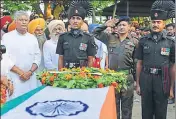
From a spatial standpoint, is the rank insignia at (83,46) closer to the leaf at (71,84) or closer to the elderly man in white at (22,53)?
the elderly man in white at (22,53)

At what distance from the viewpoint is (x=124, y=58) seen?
23.4 ft

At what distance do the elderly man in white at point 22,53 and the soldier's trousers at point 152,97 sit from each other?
1723mm

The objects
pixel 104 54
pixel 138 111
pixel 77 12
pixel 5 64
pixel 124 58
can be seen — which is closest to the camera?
pixel 5 64

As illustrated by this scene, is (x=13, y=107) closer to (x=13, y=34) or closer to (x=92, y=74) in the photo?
(x=92, y=74)

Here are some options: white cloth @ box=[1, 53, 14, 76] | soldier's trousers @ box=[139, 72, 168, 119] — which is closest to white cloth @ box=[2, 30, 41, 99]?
white cloth @ box=[1, 53, 14, 76]

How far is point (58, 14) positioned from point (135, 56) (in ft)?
47.3

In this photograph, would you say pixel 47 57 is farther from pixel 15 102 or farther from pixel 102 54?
pixel 15 102

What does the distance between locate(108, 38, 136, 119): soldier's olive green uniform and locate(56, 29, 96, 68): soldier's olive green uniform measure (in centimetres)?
70

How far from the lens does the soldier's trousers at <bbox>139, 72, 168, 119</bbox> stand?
6.55 metres

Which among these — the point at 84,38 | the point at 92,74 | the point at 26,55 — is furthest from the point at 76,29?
the point at 92,74

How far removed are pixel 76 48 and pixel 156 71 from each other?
1.19 meters

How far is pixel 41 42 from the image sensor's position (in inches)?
320

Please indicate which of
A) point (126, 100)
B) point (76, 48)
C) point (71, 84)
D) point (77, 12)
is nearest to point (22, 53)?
Result: point (76, 48)

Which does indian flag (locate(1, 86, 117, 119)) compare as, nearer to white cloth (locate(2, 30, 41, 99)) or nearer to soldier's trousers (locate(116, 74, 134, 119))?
white cloth (locate(2, 30, 41, 99))
